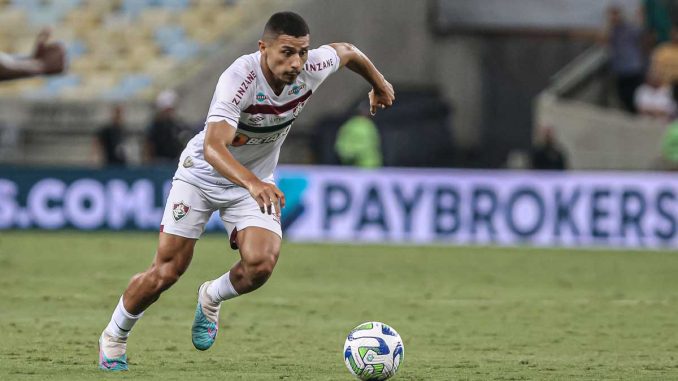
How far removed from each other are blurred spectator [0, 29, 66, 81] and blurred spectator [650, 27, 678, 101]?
1529 centimetres

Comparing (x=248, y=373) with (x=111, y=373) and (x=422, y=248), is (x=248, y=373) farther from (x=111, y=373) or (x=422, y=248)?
(x=422, y=248)

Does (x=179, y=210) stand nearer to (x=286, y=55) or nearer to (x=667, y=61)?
(x=286, y=55)

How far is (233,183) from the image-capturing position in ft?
26.4

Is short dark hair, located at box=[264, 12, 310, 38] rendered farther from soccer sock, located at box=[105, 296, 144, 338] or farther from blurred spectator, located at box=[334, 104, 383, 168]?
blurred spectator, located at box=[334, 104, 383, 168]

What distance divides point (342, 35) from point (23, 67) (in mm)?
16681

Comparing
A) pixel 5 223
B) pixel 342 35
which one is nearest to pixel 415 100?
pixel 342 35

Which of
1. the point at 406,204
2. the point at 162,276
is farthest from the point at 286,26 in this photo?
the point at 406,204

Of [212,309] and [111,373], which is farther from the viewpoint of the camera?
[212,309]

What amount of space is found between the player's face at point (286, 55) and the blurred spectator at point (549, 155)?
43.4 feet

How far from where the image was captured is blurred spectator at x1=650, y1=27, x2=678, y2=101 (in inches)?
866

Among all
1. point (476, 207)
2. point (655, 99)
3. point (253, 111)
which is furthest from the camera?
point (655, 99)

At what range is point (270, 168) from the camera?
8656mm

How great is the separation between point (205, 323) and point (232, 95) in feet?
5.12

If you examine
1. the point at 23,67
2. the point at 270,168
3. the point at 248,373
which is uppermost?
the point at 23,67
